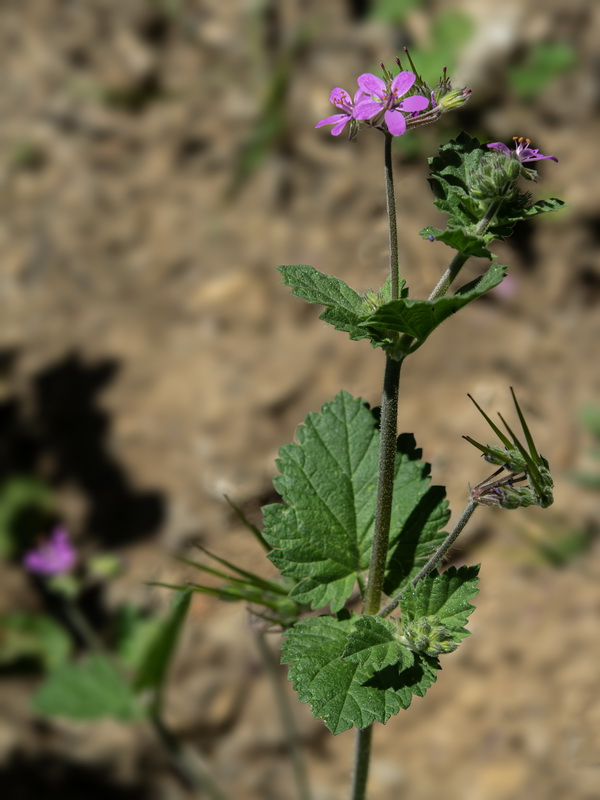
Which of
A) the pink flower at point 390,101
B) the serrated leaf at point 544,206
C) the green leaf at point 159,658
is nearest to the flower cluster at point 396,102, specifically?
the pink flower at point 390,101

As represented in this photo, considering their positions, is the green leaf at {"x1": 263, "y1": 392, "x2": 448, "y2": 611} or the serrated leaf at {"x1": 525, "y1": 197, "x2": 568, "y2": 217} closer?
the serrated leaf at {"x1": 525, "y1": 197, "x2": 568, "y2": 217}

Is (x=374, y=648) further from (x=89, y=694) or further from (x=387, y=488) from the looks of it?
(x=89, y=694)

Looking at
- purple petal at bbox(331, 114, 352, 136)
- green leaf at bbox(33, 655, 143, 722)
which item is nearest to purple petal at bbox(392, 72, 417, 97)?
purple petal at bbox(331, 114, 352, 136)

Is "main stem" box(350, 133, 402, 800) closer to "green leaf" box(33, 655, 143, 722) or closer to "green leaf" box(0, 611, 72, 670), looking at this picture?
"green leaf" box(33, 655, 143, 722)

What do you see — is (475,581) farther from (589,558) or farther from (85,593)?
(85,593)

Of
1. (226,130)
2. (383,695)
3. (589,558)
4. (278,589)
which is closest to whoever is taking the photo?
(383,695)

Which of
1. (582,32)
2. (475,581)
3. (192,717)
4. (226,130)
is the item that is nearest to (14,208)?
(226,130)
